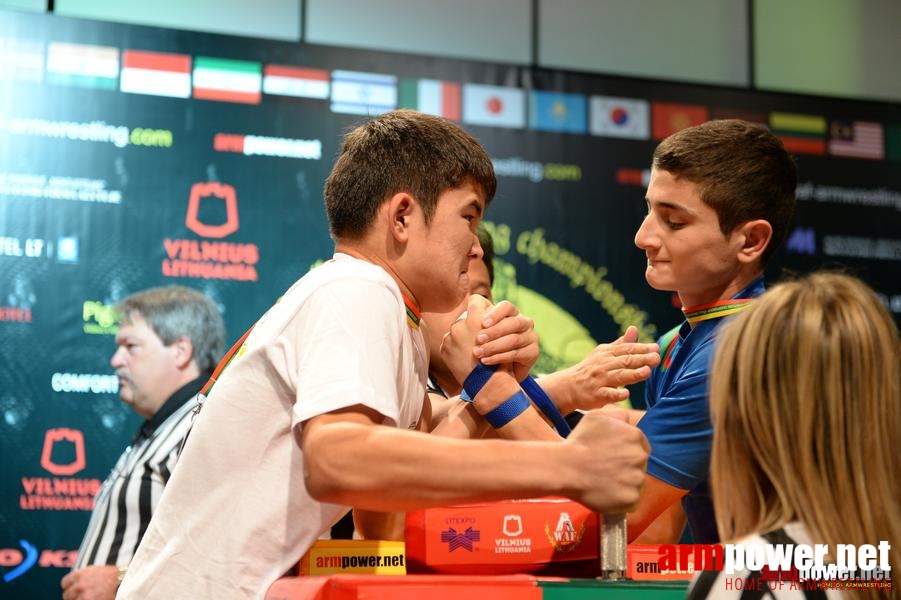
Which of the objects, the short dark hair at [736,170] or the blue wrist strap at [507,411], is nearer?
the blue wrist strap at [507,411]

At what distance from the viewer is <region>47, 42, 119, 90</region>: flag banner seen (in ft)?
14.1

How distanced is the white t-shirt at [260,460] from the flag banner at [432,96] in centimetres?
334

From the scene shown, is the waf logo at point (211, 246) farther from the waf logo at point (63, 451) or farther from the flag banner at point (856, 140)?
the flag banner at point (856, 140)

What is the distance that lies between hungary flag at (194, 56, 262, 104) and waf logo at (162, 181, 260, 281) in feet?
1.26

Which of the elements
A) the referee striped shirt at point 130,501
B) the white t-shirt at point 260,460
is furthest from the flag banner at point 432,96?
the white t-shirt at point 260,460

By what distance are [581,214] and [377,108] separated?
3.40ft

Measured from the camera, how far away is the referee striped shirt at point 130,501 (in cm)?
333

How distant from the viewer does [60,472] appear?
4090 mm

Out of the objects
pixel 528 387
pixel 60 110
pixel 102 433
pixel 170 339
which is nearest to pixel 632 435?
pixel 528 387

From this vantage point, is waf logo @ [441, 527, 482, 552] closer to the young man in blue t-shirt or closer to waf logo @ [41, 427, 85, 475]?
the young man in blue t-shirt

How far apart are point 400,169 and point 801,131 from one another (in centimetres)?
411

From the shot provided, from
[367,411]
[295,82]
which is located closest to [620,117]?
[295,82]

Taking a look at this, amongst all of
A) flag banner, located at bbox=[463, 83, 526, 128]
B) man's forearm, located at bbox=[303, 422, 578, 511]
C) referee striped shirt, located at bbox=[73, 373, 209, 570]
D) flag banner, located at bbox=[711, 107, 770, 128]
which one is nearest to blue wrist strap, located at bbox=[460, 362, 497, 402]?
man's forearm, located at bbox=[303, 422, 578, 511]

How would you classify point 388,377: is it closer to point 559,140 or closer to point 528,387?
point 528,387
